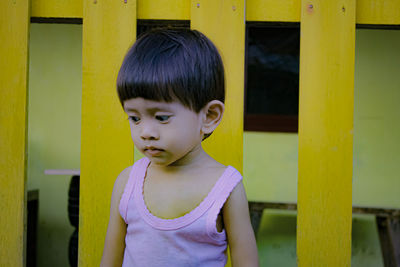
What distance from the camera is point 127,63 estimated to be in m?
1.44

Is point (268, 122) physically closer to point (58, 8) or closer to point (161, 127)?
point (58, 8)

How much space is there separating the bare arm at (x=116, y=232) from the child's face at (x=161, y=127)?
27cm

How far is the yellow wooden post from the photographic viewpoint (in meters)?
1.86

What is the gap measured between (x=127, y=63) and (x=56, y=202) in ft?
10.5

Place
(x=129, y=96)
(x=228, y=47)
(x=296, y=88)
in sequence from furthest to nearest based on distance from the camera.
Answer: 1. (x=296, y=88)
2. (x=228, y=47)
3. (x=129, y=96)

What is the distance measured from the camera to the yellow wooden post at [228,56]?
1.86 metres

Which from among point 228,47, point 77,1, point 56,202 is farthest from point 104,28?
point 56,202

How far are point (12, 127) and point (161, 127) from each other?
31.7 inches

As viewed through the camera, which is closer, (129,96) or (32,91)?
(129,96)

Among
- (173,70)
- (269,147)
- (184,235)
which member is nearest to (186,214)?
(184,235)

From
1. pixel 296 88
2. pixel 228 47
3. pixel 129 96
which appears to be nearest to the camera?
pixel 129 96

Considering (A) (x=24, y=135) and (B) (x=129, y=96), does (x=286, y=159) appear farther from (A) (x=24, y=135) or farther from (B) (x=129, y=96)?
(B) (x=129, y=96)

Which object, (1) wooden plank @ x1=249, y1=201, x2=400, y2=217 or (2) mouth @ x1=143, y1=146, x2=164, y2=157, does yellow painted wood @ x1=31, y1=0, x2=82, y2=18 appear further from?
(1) wooden plank @ x1=249, y1=201, x2=400, y2=217

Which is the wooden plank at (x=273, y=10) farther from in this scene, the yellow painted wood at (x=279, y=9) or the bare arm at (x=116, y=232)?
the bare arm at (x=116, y=232)
